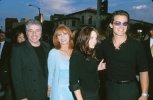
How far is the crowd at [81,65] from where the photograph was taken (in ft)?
15.8

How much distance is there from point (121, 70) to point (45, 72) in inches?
48.1

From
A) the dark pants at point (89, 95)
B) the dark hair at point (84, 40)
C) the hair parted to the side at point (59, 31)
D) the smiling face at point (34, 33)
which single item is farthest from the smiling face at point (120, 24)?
the smiling face at point (34, 33)

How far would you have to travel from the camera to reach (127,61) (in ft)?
16.6

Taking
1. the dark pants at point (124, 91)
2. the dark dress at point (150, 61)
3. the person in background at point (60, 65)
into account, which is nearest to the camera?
the dark pants at point (124, 91)

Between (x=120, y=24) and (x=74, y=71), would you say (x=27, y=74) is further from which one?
(x=120, y=24)

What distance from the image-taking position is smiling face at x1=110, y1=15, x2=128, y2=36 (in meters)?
5.08

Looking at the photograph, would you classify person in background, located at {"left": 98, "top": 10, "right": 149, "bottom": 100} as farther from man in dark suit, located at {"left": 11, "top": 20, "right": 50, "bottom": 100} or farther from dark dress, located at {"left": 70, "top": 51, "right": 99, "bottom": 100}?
man in dark suit, located at {"left": 11, "top": 20, "right": 50, "bottom": 100}

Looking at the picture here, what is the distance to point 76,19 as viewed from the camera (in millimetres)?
91500

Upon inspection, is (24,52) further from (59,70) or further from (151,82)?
(151,82)

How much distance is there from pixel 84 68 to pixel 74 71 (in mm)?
178

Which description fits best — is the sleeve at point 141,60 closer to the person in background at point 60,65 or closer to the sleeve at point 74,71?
the sleeve at point 74,71

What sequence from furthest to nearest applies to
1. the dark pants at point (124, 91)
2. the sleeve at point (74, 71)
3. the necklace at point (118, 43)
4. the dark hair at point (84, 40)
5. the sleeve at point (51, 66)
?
the sleeve at point (51, 66)
the necklace at point (118, 43)
the dark pants at point (124, 91)
the dark hair at point (84, 40)
the sleeve at point (74, 71)

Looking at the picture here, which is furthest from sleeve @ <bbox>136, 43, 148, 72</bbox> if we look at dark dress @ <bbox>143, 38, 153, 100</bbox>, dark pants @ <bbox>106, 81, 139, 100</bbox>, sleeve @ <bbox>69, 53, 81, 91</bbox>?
dark dress @ <bbox>143, 38, 153, 100</bbox>

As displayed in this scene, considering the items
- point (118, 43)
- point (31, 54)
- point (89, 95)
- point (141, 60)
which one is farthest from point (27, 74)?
point (141, 60)
